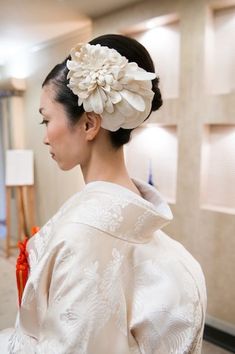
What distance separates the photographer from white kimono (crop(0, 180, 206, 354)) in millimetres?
565

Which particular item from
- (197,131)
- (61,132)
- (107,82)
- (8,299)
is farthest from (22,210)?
(107,82)

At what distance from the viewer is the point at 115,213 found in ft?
2.12

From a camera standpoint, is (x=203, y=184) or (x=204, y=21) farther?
(x=203, y=184)

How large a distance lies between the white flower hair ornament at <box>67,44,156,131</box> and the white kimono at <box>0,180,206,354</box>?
164 millimetres

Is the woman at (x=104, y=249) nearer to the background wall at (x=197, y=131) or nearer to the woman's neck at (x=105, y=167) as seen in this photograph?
the woman's neck at (x=105, y=167)

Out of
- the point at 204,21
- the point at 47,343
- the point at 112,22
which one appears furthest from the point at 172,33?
the point at 47,343

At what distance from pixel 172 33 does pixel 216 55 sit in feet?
1.35

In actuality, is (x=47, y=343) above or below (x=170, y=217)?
below

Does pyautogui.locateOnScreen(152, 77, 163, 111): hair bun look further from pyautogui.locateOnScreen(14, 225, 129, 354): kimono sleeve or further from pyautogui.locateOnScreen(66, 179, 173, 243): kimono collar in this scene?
pyautogui.locateOnScreen(14, 225, 129, 354): kimono sleeve

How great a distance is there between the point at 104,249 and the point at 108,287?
0.07 metres

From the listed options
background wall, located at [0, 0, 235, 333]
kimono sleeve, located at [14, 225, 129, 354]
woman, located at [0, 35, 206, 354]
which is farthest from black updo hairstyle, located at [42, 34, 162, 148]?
background wall, located at [0, 0, 235, 333]

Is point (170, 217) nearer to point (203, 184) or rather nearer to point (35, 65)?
point (203, 184)

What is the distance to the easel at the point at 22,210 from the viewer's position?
397 centimetres

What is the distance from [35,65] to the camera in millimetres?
3918
